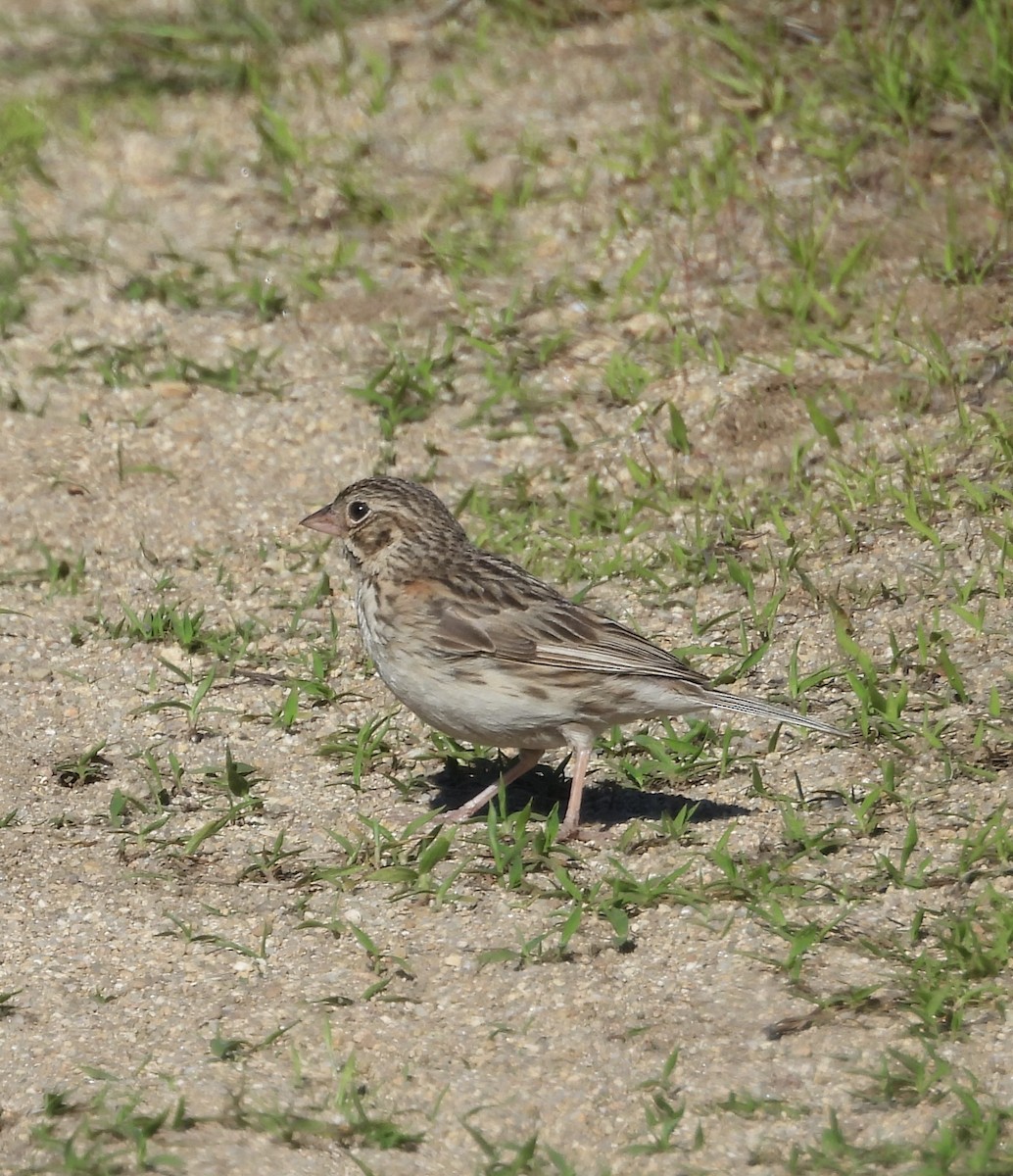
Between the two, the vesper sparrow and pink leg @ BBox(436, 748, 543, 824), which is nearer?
the vesper sparrow

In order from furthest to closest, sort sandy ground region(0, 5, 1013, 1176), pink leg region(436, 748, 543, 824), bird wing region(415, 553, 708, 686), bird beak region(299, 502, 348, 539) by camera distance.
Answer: bird beak region(299, 502, 348, 539)
pink leg region(436, 748, 543, 824)
bird wing region(415, 553, 708, 686)
sandy ground region(0, 5, 1013, 1176)

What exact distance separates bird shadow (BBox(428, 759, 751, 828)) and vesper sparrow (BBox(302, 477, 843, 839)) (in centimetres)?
11

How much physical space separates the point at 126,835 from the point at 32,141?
18.9 ft

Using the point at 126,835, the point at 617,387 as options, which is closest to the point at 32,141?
the point at 617,387

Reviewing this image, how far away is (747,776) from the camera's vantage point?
6582mm

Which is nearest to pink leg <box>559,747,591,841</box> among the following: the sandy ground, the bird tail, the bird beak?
the sandy ground

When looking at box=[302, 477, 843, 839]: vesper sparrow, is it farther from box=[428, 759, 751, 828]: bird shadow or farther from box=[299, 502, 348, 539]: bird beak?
box=[299, 502, 348, 539]: bird beak

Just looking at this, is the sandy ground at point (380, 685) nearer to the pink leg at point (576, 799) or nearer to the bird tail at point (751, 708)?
the pink leg at point (576, 799)

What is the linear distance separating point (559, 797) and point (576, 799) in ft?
1.33

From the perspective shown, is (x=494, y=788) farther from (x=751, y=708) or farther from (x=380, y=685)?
(x=380, y=685)

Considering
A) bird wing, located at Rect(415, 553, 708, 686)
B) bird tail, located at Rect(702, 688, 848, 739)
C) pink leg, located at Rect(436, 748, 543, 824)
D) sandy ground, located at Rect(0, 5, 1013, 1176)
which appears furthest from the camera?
pink leg, located at Rect(436, 748, 543, 824)

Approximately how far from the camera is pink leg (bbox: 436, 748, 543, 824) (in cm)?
639

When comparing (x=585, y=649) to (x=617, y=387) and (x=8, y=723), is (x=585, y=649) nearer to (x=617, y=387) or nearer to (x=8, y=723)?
(x=8, y=723)

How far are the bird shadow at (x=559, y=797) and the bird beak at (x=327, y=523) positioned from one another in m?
0.93
